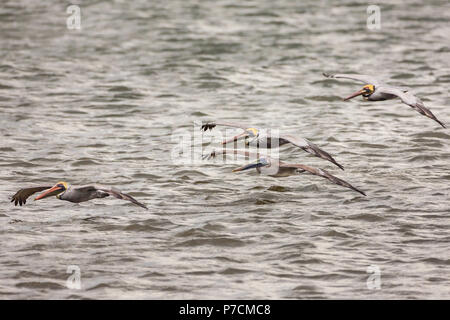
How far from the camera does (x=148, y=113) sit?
19031mm

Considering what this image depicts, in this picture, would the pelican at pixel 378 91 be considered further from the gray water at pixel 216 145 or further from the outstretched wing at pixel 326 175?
the outstretched wing at pixel 326 175

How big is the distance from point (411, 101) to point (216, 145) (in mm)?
4605

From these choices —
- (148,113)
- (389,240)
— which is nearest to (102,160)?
(148,113)

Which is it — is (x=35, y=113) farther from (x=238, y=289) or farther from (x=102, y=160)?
(x=238, y=289)

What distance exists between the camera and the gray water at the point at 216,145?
1081cm

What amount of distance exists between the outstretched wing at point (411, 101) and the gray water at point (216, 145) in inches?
53.1

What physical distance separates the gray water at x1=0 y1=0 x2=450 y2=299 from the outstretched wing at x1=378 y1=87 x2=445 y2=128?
53.1 inches

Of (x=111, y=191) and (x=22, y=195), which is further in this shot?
(x=22, y=195)

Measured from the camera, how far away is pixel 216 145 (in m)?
16.9
